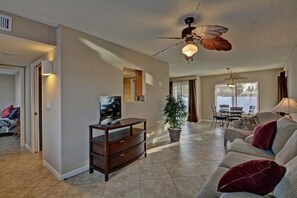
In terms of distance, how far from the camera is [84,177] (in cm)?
269

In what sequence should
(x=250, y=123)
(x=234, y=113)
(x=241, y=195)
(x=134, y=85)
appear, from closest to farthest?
(x=241, y=195) < (x=250, y=123) < (x=134, y=85) < (x=234, y=113)

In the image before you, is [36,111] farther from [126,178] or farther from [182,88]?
[182,88]

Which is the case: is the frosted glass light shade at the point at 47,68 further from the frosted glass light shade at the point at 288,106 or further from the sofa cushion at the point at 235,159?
the frosted glass light shade at the point at 288,106

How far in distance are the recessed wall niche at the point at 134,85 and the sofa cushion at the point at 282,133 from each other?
9.40 feet

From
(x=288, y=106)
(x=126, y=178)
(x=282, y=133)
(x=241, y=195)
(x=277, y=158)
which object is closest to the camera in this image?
(x=241, y=195)

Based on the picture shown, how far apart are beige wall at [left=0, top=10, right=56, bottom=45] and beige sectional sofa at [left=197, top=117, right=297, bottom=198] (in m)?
2.90

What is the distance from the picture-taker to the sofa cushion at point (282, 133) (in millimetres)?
2094

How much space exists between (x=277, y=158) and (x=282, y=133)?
478 millimetres

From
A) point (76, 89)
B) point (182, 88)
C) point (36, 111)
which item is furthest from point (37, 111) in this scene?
point (182, 88)

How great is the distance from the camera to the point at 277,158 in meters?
1.88

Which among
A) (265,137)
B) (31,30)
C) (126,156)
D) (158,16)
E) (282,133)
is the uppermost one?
(158,16)

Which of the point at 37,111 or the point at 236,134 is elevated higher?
the point at 37,111

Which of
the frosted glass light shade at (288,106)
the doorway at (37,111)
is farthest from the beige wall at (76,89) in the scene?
the frosted glass light shade at (288,106)

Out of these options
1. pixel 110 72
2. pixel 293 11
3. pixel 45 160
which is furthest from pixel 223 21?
pixel 45 160
